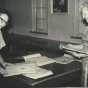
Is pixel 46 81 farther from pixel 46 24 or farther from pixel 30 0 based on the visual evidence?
pixel 30 0

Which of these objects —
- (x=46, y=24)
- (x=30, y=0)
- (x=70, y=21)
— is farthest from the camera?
(x=30, y=0)

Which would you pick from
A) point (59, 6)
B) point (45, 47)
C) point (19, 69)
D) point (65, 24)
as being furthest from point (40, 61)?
point (59, 6)

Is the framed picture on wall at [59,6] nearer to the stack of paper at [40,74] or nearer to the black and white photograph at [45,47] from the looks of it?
the black and white photograph at [45,47]

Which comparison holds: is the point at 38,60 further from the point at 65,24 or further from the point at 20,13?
the point at 20,13

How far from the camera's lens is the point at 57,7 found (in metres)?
2.38

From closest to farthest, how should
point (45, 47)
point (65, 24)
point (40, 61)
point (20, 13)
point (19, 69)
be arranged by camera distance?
point (19, 69), point (40, 61), point (45, 47), point (65, 24), point (20, 13)

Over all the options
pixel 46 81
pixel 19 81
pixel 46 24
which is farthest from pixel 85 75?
pixel 46 24

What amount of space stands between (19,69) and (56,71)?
0.70 ft

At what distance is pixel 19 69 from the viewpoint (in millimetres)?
1196

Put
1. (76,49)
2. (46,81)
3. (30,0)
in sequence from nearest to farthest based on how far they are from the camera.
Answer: (46,81), (76,49), (30,0)

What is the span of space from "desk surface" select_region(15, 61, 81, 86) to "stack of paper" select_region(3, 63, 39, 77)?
0.06 metres

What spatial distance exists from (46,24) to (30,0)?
46 centimetres

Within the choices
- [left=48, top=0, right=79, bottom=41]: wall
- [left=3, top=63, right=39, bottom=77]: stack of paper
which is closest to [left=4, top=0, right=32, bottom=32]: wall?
[left=48, top=0, right=79, bottom=41]: wall

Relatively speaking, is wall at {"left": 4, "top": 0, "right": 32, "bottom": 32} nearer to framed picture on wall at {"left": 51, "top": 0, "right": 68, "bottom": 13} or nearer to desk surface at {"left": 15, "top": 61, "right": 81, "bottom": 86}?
framed picture on wall at {"left": 51, "top": 0, "right": 68, "bottom": 13}
